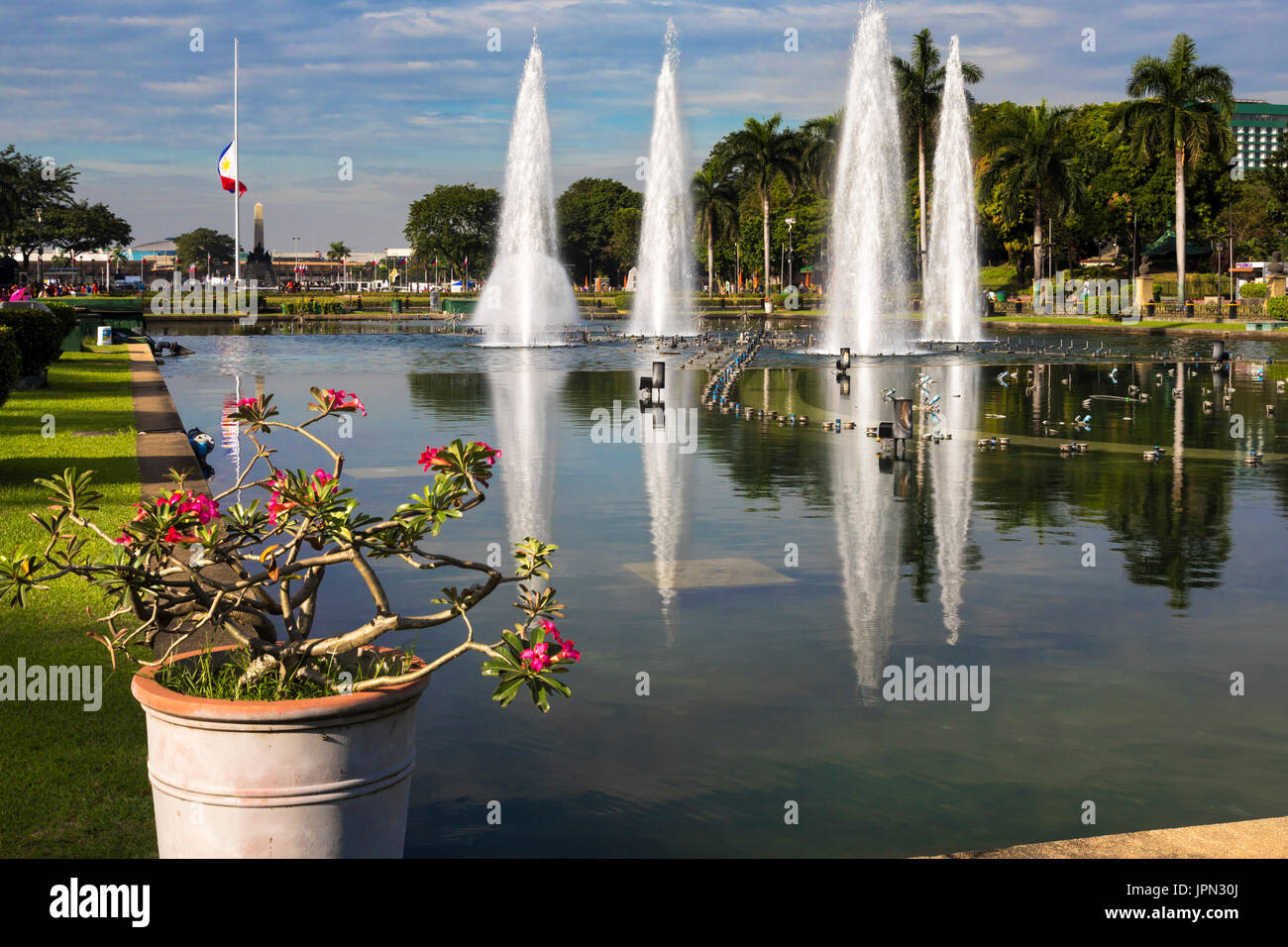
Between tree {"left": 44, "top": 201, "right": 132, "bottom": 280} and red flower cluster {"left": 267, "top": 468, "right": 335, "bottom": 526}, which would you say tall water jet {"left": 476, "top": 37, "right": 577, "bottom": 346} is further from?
tree {"left": 44, "top": 201, "right": 132, "bottom": 280}

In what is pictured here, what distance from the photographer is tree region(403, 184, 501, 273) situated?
146 meters

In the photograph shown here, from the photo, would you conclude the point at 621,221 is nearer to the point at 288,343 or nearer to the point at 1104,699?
the point at 288,343

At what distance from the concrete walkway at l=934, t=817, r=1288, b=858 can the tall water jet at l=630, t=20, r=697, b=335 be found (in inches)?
1982

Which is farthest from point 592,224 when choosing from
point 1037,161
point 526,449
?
point 526,449

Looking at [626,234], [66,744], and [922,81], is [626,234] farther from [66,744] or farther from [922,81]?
[66,744]

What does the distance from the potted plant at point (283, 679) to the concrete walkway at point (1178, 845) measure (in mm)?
2081

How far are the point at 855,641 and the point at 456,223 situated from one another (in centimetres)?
14295

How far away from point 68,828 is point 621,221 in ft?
536

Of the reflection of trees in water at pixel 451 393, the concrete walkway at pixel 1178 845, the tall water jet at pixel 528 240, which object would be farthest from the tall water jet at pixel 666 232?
the concrete walkway at pixel 1178 845

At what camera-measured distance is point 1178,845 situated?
5.42 m

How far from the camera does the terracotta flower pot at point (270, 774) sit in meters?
4.47

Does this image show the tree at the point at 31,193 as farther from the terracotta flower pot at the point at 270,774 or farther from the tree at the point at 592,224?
the terracotta flower pot at the point at 270,774

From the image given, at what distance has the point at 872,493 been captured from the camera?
15805mm

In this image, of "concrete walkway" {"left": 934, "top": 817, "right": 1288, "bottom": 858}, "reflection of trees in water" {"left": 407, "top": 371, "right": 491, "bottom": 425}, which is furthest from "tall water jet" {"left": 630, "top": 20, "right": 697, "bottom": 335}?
"concrete walkway" {"left": 934, "top": 817, "right": 1288, "bottom": 858}
